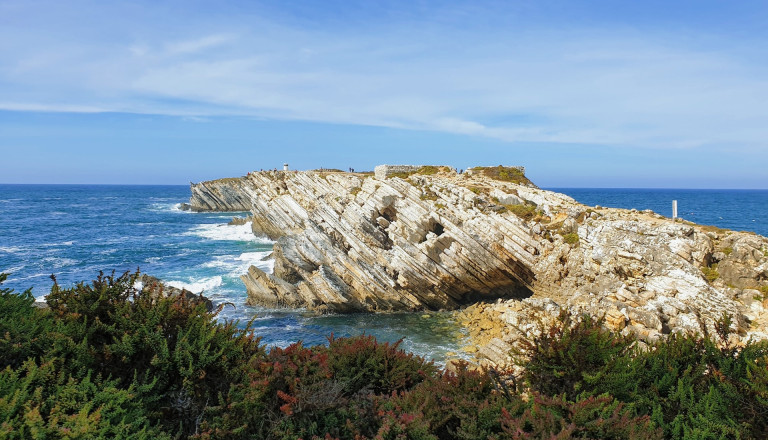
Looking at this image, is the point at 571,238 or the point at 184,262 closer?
the point at 571,238

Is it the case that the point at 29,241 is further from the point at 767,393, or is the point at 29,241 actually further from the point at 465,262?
the point at 767,393

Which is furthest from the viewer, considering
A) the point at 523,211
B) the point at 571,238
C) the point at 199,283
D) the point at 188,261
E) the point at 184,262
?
the point at 188,261

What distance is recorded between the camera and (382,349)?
9711mm

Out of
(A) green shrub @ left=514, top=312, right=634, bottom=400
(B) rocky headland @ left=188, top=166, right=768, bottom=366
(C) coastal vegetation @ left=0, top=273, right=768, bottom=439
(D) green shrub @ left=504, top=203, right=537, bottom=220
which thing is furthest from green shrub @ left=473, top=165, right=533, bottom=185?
(C) coastal vegetation @ left=0, top=273, right=768, bottom=439

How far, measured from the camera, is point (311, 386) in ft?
26.1

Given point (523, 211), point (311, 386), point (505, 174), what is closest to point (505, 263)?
point (523, 211)

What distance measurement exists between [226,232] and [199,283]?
2813 centimetres

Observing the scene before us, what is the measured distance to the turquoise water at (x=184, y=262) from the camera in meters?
24.9

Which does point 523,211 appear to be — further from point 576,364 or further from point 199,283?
point 199,283

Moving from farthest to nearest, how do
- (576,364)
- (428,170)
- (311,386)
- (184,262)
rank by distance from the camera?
(428,170) → (184,262) → (576,364) → (311,386)

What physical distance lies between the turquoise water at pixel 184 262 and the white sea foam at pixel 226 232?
0.14 metres

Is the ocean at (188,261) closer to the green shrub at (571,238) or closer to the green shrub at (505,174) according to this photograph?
the green shrub at (571,238)

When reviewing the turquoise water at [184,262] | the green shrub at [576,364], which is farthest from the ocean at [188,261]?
the green shrub at [576,364]

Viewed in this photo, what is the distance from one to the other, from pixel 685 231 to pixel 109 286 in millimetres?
24274
